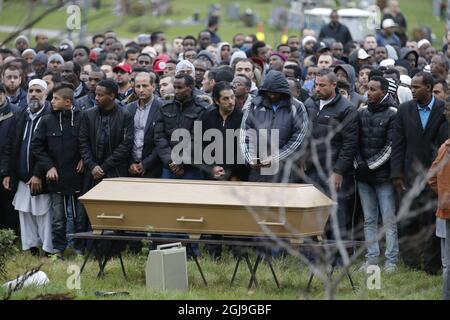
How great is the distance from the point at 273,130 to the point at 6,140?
3.57 metres

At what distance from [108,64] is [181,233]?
7.94m

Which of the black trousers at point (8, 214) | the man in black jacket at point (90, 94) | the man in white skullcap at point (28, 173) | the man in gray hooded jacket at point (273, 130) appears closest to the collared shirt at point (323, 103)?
the man in gray hooded jacket at point (273, 130)

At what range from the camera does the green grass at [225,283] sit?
10.9 meters

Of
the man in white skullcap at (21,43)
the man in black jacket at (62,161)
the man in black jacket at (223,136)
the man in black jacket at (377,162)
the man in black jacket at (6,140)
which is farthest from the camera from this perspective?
the man in white skullcap at (21,43)

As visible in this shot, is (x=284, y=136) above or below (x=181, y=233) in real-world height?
above

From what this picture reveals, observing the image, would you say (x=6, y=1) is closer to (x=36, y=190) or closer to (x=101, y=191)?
(x=101, y=191)

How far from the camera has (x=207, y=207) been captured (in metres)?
11.3

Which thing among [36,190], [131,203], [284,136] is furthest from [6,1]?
[36,190]

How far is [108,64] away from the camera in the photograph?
19000 mm

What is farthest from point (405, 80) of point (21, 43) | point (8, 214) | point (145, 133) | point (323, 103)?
point (21, 43)

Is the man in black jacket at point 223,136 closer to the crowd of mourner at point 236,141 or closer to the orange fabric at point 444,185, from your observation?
the crowd of mourner at point 236,141

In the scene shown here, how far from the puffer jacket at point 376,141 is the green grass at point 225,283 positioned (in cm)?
109

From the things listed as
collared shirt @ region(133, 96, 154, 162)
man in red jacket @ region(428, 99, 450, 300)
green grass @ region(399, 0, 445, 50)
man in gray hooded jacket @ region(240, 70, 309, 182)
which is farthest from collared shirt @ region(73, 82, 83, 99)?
green grass @ region(399, 0, 445, 50)

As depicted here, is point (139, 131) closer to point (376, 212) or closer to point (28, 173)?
point (28, 173)
